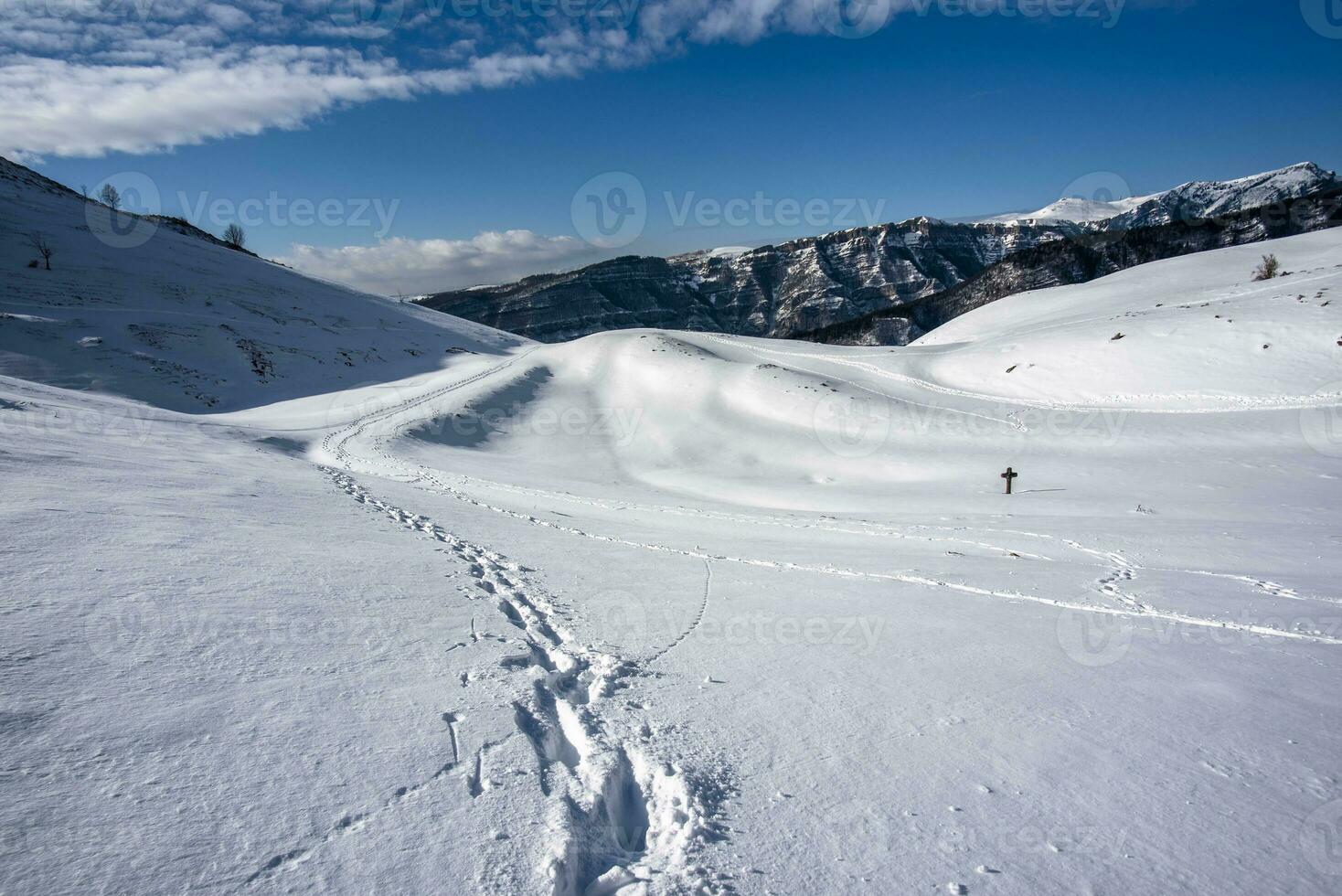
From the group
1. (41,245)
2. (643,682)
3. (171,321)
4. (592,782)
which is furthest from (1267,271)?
(41,245)

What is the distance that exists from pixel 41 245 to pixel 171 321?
43.6 ft

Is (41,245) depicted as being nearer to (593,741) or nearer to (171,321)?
(171,321)

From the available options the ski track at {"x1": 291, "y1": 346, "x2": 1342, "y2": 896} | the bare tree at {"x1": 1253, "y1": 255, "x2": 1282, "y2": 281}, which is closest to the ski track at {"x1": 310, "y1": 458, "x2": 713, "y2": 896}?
the ski track at {"x1": 291, "y1": 346, "x2": 1342, "y2": 896}

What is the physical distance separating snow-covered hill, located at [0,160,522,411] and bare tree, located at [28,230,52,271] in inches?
8.6

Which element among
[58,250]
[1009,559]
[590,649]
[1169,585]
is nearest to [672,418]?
[1009,559]

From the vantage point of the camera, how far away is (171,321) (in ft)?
111

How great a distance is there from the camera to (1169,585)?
8.16m

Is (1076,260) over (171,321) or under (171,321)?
over

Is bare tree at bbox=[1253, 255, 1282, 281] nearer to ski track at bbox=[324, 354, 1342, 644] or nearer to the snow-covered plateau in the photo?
the snow-covered plateau

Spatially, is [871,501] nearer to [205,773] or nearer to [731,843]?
[731,843]

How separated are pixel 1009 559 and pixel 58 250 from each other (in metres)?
55.7

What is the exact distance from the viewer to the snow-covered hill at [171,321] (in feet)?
89.9

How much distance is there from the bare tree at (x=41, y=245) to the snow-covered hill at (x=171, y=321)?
22 centimetres

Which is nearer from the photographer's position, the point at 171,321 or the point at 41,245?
the point at 171,321
